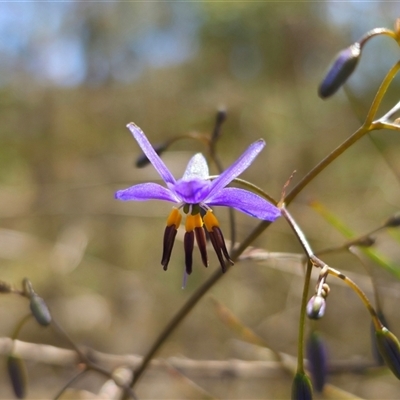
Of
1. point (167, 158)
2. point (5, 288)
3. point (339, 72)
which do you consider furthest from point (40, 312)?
point (167, 158)

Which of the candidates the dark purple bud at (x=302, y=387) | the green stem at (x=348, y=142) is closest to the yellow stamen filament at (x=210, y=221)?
the green stem at (x=348, y=142)

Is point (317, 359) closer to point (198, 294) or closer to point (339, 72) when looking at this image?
point (198, 294)

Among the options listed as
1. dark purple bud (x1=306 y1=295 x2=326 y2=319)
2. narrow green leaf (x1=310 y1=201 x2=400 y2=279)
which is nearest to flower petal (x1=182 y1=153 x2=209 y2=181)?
dark purple bud (x1=306 y1=295 x2=326 y2=319)

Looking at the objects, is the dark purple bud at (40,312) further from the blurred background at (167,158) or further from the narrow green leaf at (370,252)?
the blurred background at (167,158)

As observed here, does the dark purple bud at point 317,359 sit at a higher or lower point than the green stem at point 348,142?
lower

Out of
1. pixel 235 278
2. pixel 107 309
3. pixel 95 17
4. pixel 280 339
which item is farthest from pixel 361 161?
pixel 95 17

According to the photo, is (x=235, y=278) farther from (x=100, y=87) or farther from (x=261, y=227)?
(x=261, y=227)
